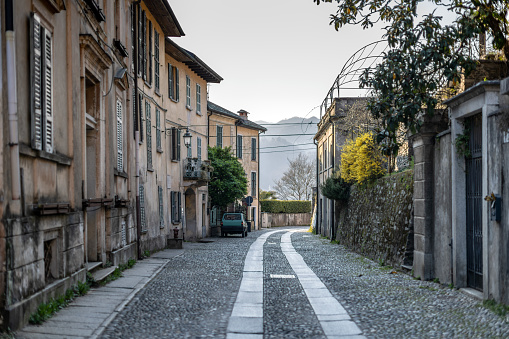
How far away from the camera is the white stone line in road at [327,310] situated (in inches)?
265

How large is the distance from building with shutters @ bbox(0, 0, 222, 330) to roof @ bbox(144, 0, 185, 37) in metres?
0.04

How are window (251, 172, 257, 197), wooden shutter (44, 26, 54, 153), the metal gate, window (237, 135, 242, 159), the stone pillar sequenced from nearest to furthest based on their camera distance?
wooden shutter (44, 26, 54, 153) → the metal gate → the stone pillar → window (237, 135, 242, 159) → window (251, 172, 257, 197)

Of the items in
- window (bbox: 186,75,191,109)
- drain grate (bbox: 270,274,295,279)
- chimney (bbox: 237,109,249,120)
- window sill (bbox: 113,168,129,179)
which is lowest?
drain grate (bbox: 270,274,295,279)

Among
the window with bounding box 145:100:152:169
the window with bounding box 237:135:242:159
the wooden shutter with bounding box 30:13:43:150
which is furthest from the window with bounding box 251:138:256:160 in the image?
the wooden shutter with bounding box 30:13:43:150

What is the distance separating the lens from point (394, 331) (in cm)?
669

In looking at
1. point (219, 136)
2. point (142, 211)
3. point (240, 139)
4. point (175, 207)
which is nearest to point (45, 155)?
point (142, 211)

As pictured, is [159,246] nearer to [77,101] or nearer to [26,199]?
[77,101]

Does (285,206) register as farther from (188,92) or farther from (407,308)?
(407,308)

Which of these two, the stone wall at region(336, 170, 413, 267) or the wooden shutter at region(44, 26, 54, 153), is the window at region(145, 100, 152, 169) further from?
the wooden shutter at region(44, 26, 54, 153)

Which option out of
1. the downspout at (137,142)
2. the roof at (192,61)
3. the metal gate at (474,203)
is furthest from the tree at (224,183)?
the metal gate at (474,203)

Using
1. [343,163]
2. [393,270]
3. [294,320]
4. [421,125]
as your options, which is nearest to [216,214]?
[343,163]

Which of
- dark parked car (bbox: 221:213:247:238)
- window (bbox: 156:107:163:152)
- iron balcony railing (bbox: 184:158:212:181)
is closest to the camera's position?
window (bbox: 156:107:163:152)

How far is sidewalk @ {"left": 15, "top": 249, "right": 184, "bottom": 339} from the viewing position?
638 centimetres

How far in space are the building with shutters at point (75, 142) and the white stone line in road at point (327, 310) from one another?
3.63m
